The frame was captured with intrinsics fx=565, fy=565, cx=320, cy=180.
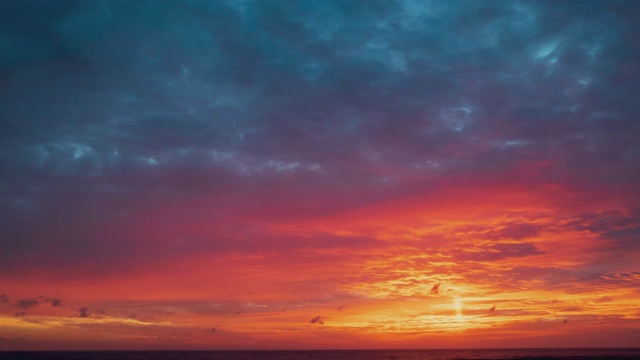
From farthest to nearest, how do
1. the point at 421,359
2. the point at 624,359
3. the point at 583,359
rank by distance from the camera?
the point at 421,359, the point at 583,359, the point at 624,359

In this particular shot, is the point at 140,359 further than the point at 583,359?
Yes

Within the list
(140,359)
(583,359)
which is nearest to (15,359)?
(140,359)

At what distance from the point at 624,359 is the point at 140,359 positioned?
139m

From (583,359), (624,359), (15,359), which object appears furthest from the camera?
(15,359)

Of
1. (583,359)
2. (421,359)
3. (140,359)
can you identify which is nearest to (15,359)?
(140,359)

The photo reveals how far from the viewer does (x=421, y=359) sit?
169250 mm

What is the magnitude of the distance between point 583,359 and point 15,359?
16841 cm

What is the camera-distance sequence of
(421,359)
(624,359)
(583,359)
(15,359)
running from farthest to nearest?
(15,359) < (421,359) < (583,359) < (624,359)

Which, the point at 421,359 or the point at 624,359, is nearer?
the point at 624,359

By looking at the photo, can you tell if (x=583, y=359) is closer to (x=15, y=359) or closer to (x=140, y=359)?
(x=140, y=359)

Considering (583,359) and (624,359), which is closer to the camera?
(624,359)

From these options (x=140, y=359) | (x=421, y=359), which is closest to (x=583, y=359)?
(x=421, y=359)

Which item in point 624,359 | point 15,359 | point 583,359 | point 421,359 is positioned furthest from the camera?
point 15,359

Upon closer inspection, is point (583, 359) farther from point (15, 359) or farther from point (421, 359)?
point (15, 359)
